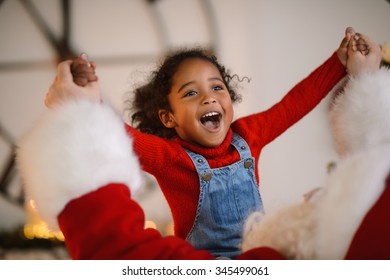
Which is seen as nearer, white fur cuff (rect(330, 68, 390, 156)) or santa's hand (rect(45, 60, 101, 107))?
santa's hand (rect(45, 60, 101, 107))

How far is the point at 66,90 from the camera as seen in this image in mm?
464

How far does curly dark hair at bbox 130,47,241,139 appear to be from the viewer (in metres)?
0.78

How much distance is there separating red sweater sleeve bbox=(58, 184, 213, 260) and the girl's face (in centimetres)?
31

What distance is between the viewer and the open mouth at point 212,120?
702 millimetres

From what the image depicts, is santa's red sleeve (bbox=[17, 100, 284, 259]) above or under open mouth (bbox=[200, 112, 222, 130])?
under

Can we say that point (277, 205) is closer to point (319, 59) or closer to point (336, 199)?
point (336, 199)

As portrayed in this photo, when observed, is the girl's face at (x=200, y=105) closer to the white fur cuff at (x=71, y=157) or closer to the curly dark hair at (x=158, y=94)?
the curly dark hair at (x=158, y=94)

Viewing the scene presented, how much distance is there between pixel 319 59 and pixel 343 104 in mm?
471

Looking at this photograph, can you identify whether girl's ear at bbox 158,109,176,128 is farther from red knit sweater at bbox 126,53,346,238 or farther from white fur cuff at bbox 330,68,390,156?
white fur cuff at bbox 330,68,390,156

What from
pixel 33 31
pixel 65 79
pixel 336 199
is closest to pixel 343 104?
pixel 336 199

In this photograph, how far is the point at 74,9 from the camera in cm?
103

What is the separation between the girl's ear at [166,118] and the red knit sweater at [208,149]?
2.4 inches

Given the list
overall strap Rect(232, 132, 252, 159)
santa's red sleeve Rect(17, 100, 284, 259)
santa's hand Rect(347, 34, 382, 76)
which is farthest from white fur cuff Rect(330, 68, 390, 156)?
santa's red sleeve Rect(17, 100, 284, 259)

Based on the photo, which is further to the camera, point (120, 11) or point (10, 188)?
point (10, 188)
